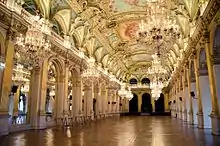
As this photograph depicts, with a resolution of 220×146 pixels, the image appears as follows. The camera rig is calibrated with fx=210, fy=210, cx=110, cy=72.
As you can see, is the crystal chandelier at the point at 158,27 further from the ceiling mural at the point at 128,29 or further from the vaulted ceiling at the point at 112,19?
the ceiling mural at the point at 128,29

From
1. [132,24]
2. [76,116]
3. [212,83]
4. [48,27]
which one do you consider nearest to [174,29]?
[212,83]

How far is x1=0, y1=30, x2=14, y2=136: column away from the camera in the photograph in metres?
7.98

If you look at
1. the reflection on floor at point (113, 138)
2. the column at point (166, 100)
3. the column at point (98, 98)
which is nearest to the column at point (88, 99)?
the column at point (98, 98)

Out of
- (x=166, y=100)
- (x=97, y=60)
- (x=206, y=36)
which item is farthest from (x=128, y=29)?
(x=166, y=100)

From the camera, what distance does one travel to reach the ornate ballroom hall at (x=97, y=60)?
25.4 ft

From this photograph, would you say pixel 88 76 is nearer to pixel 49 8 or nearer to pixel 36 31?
pixel 49 8

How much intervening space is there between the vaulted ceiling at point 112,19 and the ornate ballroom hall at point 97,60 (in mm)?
60

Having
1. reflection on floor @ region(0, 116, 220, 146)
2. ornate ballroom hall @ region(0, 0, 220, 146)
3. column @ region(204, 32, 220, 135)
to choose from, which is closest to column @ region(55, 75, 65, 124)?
ornate ballroom hall @ region(0, 0, 220, 146)

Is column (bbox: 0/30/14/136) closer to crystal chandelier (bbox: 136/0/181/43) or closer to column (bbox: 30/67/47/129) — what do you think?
column (bbox: 30/67/47/129)

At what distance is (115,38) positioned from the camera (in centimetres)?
1969

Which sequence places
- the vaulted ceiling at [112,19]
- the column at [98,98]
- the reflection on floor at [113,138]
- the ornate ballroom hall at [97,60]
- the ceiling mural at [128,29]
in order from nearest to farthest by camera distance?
the reflection on floor at [113,138], the ornate ballroom hall at [97,60], the vaulted ceiling at [112,19], the ceiling mural at [128,29], the column at [98,98]

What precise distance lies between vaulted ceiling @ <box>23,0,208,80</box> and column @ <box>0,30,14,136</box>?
320 cm

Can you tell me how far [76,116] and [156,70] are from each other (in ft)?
23.8

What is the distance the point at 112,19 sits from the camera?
15516mm
